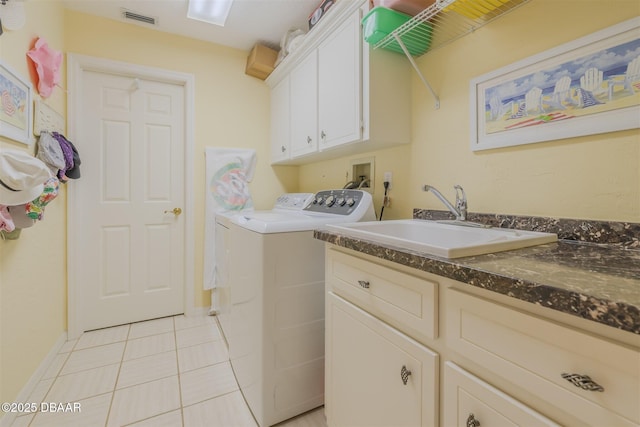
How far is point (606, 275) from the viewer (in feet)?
1.87

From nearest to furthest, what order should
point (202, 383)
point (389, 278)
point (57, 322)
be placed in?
point (389, 278) → point (202, 383) → point (57, 322)

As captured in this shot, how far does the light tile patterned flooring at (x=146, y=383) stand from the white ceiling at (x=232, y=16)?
251 centimetres

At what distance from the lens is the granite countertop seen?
0.44m

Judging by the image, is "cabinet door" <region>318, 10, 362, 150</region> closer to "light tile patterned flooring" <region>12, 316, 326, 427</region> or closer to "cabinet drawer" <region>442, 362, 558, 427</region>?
"cabinet drawer" <region>442, 362, 558, 427</region>

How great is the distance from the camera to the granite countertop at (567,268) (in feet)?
1.44

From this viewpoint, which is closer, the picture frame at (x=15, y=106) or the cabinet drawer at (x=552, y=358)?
the cabinet drawer at (x=552, y=358)

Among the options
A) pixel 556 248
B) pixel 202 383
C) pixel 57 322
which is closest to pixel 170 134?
pixel 57 322

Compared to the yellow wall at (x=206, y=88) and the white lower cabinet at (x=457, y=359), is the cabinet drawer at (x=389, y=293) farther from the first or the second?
the yellow wall at (x=206, y=88)

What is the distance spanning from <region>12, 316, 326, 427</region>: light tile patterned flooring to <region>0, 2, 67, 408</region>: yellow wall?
176mm

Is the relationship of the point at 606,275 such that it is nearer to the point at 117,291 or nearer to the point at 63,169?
the point at 63,169

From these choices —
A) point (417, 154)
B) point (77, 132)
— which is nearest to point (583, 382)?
point (417, 154)

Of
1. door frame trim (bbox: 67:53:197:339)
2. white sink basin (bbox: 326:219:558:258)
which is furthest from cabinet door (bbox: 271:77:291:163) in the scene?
white sink basin (bbox: 326:219:558:258)

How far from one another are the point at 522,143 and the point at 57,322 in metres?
3.02

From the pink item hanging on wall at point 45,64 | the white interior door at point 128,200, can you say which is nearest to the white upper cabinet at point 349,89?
the white interior door at point 128,200
